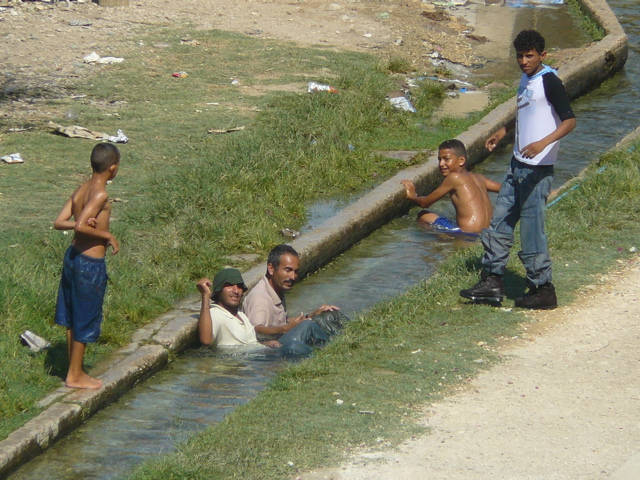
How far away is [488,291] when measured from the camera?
250 inches

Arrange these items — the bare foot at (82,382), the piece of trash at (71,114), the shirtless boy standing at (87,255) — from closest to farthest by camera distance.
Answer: the shirtless boy standing at (87,255) → the bare foot at (82,382) → the piece of trash at (71,114)

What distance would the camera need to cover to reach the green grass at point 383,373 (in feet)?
14.9

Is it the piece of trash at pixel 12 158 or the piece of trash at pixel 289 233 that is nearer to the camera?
the piece of trash at pixel 289 233

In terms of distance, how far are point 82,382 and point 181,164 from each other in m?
4.15

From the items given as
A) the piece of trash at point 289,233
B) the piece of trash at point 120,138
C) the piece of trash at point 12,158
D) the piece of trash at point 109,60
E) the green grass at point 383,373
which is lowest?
the piece of trash at point 289,233

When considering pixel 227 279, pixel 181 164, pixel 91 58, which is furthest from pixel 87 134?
pixel 227 279

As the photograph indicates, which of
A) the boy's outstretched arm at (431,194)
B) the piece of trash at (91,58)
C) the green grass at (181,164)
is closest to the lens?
the green grass at (181,164)

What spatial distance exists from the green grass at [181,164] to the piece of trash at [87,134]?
0.11 metres

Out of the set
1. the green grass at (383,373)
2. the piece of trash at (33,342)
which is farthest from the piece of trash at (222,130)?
the piece of trash at (33,342)

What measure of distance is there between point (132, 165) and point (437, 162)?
3101 millimetres

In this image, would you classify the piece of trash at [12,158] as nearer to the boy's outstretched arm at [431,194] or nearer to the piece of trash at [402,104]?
the boy's outstretched arm at [431,194]

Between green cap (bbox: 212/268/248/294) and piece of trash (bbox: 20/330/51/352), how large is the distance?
50.2 inches

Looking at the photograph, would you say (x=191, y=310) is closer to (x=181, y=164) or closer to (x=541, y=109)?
(x=541, y=109)

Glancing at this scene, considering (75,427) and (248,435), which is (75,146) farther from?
(248,435)
